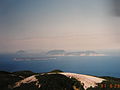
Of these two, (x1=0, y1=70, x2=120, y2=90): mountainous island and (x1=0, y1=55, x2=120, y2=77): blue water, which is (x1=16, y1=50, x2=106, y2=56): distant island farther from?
(x1=0, y1=70, x2=120, y2=90): mountainous island

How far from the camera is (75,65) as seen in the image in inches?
187

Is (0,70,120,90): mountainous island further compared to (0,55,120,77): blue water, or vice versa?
(0,55,120,77): blue water

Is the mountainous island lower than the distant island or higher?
lower

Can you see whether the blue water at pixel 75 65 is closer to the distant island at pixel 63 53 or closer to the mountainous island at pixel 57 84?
the distant island at pixel 63 53

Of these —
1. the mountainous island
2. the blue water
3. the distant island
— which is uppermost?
the distant island

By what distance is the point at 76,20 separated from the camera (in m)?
4.83

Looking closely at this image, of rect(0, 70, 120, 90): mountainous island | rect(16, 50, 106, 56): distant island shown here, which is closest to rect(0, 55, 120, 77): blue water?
rect(16, 50, 106, 56): distant island

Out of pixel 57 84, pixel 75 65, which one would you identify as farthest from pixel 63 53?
pixel 57 84

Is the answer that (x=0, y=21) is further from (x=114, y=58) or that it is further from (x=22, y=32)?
(x=114, y=58)

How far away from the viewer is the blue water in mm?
4703

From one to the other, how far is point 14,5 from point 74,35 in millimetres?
2090

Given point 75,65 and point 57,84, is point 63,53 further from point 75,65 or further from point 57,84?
point 57,84

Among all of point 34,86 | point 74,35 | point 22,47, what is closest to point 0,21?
point 22,47

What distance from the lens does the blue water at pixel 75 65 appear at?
4.70 meters
